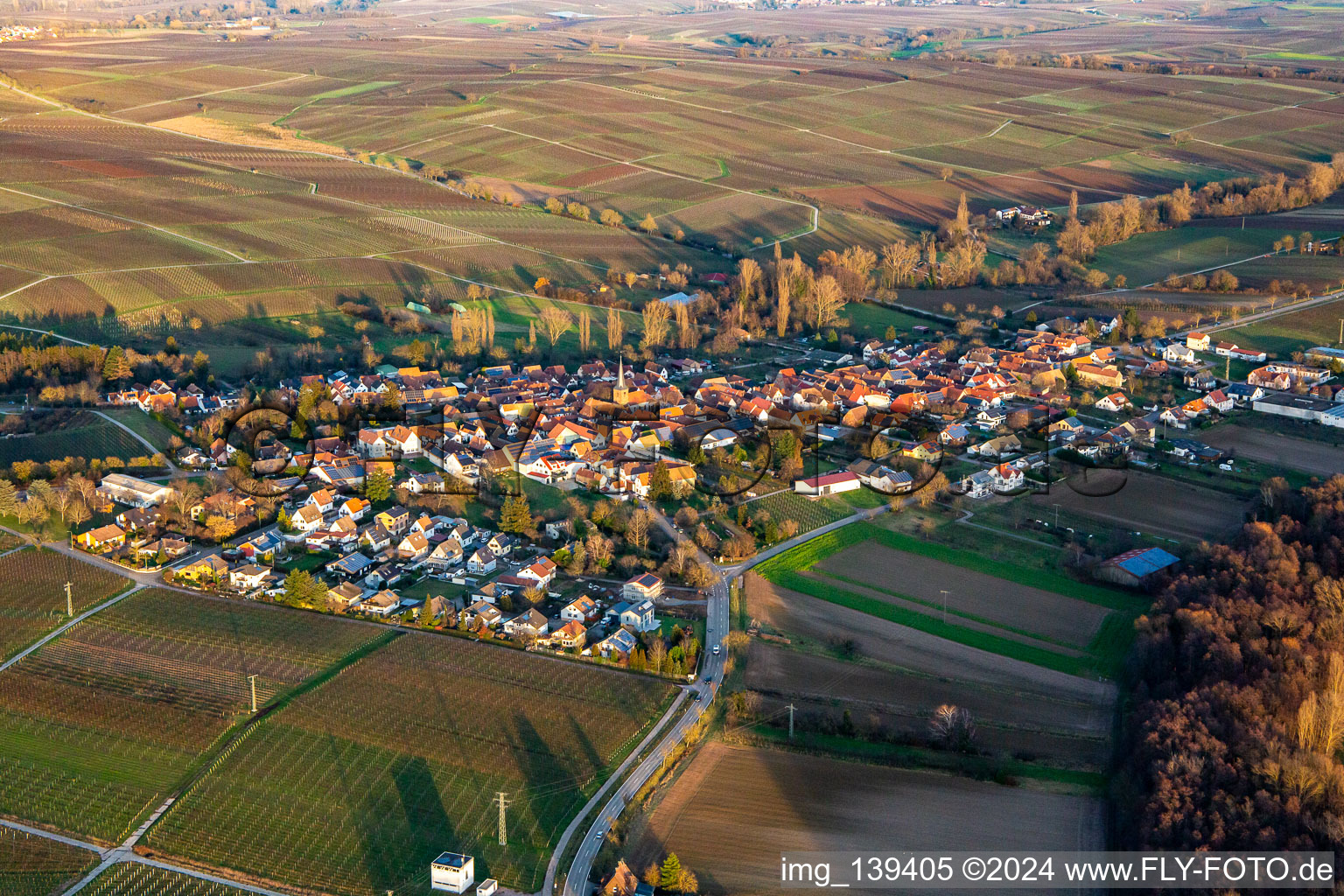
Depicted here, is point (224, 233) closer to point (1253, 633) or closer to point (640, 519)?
point (640, 519)

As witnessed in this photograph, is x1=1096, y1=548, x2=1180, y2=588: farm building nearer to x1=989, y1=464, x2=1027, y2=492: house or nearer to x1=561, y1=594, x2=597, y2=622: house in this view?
x1=989, y1=464, x2=1027, y2=492: house

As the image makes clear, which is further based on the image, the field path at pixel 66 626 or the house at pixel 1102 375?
the house at pixel 1102 375

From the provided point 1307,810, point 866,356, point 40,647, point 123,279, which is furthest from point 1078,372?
point 123,279

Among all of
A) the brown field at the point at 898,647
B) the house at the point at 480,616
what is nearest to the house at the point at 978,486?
the brown field at the point at 898,647

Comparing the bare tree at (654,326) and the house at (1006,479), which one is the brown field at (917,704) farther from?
the bare tree at (654,326)

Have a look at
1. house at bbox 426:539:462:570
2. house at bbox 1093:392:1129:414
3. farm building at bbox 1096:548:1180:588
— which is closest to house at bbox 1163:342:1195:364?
house at bbox 1093:392:1129:414

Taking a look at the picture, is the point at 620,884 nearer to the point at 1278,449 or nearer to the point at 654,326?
the point at 1278,449

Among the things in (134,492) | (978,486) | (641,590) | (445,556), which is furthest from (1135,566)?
(134,492)
